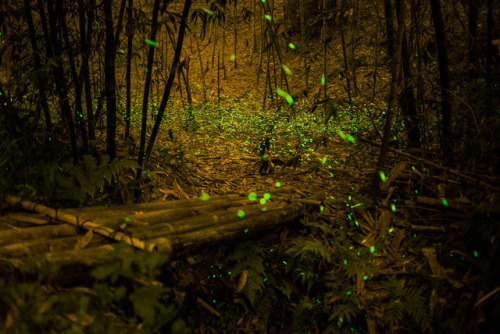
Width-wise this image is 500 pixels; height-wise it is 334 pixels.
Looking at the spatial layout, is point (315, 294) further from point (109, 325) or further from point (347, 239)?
point (109, 325)

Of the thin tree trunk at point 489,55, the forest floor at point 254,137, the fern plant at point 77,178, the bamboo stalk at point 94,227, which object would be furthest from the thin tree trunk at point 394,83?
the fern plant at point 77,178

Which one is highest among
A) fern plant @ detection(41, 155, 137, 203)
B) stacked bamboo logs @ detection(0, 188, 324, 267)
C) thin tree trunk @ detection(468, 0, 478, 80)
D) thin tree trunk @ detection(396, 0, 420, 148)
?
thin tree trunk @ detection(468, 0, 478, 80)

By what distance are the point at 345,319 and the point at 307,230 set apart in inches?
26.9

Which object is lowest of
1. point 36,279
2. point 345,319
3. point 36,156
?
point 345,319

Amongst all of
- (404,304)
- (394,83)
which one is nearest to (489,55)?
(394,83)

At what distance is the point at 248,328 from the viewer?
195 centimetres

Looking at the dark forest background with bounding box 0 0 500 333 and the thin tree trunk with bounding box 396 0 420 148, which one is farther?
the thin tree trunk with bounding box 396 0 420 148

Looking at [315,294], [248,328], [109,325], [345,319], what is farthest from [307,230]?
[109,325]

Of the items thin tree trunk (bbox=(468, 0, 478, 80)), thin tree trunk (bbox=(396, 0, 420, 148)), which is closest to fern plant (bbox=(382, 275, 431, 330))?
thin tree trunk (bbox=(396, 0, 420, 148))

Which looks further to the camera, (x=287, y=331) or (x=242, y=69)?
(x=242, y=69)

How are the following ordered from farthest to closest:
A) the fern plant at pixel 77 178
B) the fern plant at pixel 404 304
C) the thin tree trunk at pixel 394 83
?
1. the thin tree trunk at pixel 394 83
2. the fern plant at pixel 404 304
3. the fern plant at pixel 77 178

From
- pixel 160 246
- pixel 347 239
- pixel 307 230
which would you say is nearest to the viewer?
pixel 160 246

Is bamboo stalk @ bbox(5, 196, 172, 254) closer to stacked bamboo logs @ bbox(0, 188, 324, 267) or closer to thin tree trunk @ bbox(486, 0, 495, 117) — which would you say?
stacked bamboo logs @ bbox(0, 188, 324, 267)

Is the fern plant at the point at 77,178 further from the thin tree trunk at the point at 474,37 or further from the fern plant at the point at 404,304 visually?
the thin tree trunk at the point at 474,37
